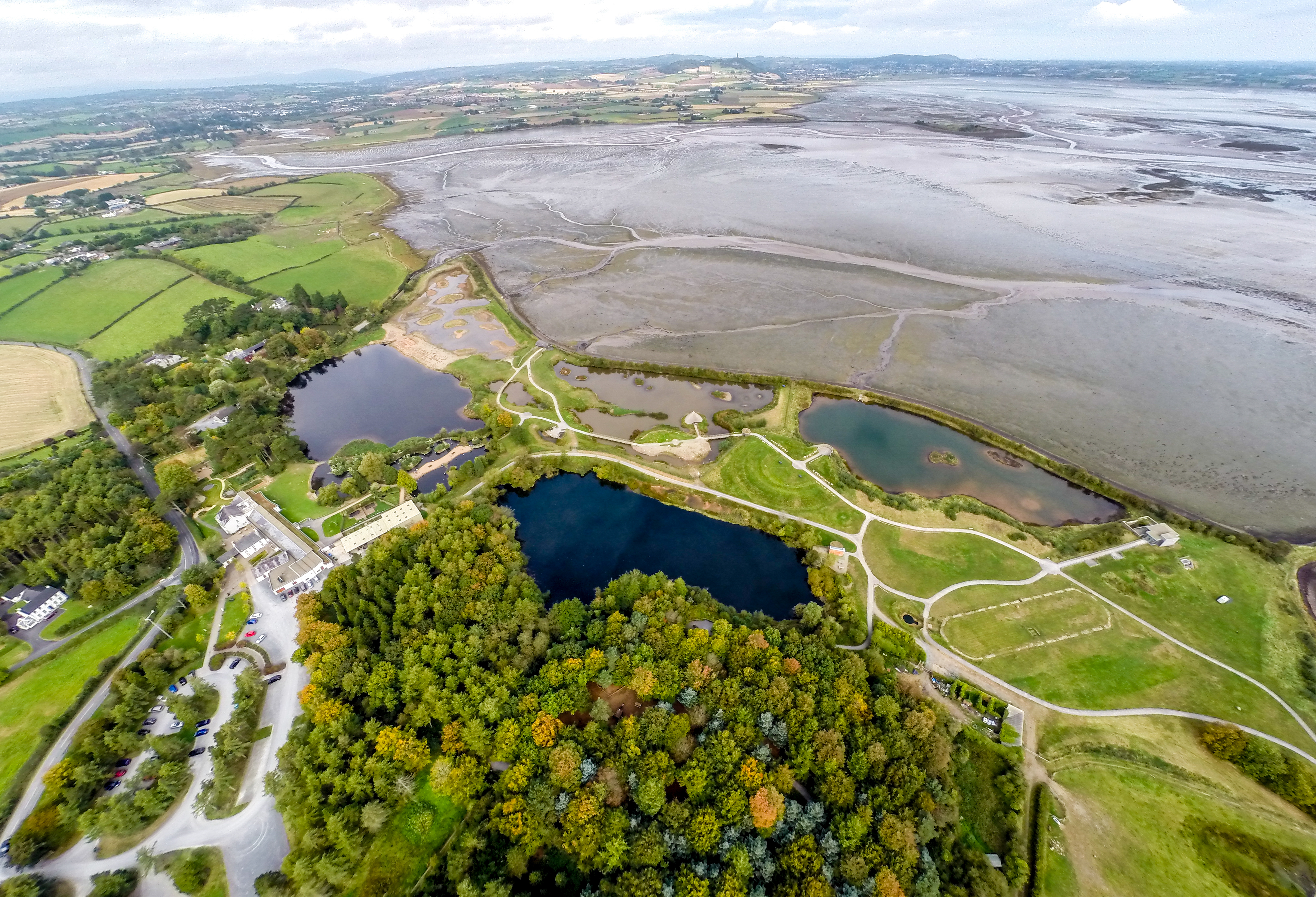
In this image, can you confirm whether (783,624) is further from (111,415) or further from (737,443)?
(111,415)

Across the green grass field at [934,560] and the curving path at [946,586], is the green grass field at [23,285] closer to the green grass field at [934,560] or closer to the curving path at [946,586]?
the curving path at [946,586]

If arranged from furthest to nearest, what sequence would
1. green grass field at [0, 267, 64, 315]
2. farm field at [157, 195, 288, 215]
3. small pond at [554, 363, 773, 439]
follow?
1. farm field at [157, 195, 288, 215]
2. green grass field at [0, 267, 64, 315]
3. small pond at [554, 363, 773, 439]

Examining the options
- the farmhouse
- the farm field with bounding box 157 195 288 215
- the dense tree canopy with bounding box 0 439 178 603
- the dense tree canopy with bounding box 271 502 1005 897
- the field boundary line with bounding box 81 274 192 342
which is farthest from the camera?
the farm field with bounding box 157 195 288 215

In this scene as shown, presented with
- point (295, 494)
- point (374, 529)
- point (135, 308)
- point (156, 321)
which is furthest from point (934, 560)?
point (135, 308)

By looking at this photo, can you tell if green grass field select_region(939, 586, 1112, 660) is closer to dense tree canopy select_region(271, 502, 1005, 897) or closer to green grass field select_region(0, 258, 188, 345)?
dense tree canopy select_region(271, 502, 1005, 897)

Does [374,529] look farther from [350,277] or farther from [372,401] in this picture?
[350,277]

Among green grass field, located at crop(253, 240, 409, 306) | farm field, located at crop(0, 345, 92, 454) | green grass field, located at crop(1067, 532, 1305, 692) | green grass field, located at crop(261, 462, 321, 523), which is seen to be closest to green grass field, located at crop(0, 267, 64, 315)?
farm field, located at crop(0, 345, 92, 454)

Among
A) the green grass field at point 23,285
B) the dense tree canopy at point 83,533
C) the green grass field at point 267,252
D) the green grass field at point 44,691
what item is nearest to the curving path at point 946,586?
the dense tree canopy at point 83,533
